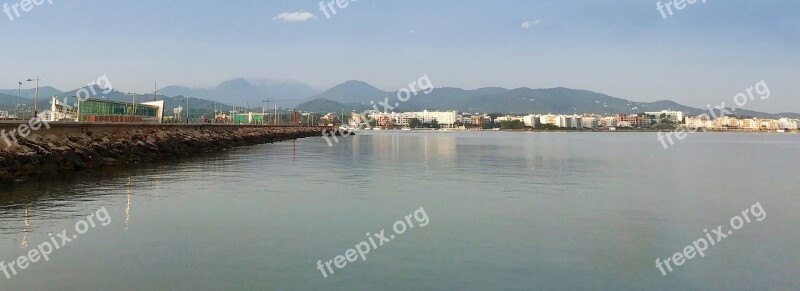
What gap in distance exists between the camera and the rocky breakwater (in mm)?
25688

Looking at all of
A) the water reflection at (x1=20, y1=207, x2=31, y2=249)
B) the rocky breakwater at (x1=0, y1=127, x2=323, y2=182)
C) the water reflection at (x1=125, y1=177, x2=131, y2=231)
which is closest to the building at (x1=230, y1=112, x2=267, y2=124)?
the rocky breakwater at (x1=0, y1=127, x2=323, y2=182)

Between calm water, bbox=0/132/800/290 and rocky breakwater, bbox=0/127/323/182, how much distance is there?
6.88ft

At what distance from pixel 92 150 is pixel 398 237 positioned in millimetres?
24744

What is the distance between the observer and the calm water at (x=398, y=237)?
10.3 metres

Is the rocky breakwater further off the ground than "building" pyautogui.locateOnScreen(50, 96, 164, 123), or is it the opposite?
"building" pyautogui.locateOnScreen(50, 96, 164, 123)

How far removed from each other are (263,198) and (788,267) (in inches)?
567

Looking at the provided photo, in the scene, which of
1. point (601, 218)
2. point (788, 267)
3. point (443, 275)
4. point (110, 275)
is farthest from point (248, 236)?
point (788, 267)

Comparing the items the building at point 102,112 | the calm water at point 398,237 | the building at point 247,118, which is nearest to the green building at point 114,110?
the building at point 102,112

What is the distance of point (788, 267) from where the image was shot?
11352mm

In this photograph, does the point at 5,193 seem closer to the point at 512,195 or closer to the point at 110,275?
the point at 110,275

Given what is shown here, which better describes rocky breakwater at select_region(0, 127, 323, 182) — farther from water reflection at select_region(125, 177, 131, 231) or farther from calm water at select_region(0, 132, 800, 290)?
water reflection at select_region(125, 177, 131, 231)

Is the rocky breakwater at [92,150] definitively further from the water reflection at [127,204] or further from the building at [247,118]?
the building at [247,118]

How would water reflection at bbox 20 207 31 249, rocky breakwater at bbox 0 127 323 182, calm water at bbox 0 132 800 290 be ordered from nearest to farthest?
1. calm water at bbox 0 132 800 290
2. water reflection at bbox 20 207 31 249
3. rocky breakwater at bbox 0 127 323 182

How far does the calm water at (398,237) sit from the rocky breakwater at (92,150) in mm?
2098
